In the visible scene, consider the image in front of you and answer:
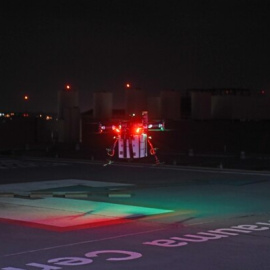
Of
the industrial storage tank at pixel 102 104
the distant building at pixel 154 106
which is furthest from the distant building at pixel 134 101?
the distant building at pixel 154 106

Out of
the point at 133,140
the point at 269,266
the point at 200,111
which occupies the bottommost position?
the point at 269,266

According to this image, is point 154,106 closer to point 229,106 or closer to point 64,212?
point 229,106

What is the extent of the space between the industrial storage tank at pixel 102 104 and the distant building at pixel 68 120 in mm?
2130

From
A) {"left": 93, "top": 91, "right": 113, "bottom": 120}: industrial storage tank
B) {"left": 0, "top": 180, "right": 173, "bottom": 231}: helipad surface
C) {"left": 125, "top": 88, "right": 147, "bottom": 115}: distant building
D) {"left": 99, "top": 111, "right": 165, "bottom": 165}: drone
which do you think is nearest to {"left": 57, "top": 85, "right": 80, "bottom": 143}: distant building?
{"left": 93, "top": 91, "right": 113, "bottom": 120}: industrial storage tank

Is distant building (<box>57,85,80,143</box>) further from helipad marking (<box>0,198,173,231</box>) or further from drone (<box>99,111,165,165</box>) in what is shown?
helipad marking (<box>0,198,173,231</box>)

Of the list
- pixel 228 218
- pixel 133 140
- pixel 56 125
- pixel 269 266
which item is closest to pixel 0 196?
pixel 133 140

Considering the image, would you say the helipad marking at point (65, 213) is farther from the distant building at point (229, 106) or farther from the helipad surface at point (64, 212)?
the distant building at point (229, 106)

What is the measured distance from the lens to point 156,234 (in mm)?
13914

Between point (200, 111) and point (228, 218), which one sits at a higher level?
point (200, 111)

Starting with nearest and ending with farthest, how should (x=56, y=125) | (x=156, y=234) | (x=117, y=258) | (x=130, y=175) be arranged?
1. (x=117, y=258)
2. (x=156, y=234)
3. (x=130, y=175)
4. (x=56, y=125)

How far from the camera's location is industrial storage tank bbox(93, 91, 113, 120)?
6042 cm

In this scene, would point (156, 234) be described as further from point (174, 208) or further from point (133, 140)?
point (133, 140)

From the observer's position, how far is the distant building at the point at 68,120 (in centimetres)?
5906

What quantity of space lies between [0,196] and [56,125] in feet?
143
